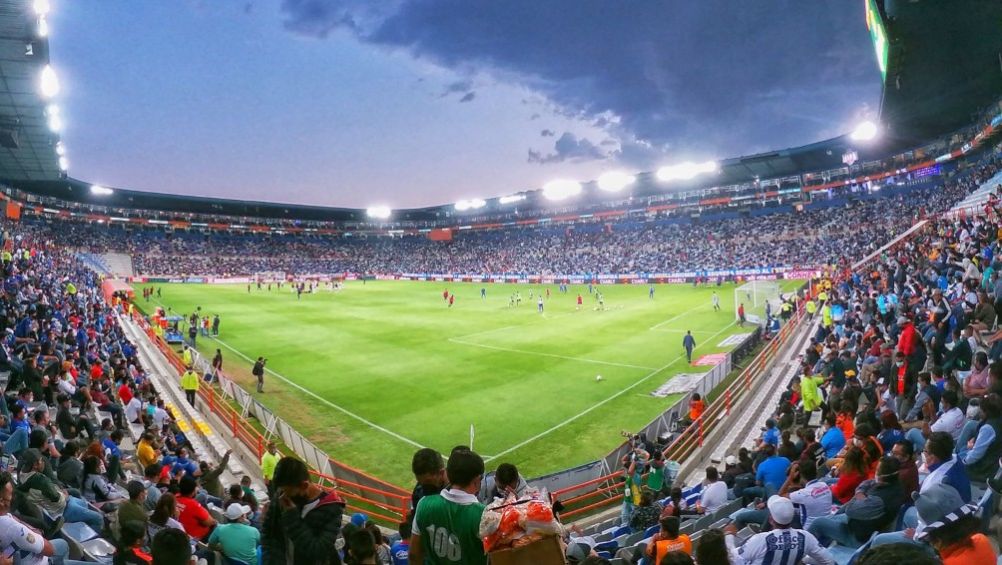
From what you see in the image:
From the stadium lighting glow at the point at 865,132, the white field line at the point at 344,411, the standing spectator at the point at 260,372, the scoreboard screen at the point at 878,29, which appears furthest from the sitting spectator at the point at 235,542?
the stadium lighting glow at the point at 865,132

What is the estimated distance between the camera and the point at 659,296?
176 feet

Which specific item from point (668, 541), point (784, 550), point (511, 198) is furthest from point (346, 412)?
point (511, 198)

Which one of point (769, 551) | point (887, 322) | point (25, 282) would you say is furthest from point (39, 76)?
point (887, 322)

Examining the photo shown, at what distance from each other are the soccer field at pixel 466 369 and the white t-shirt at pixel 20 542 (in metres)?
11.1

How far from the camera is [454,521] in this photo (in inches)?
144

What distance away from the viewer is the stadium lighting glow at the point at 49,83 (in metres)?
25.5

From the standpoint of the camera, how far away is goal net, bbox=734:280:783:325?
39.0 meters

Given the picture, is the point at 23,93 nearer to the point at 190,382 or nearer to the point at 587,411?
the point at 190,382

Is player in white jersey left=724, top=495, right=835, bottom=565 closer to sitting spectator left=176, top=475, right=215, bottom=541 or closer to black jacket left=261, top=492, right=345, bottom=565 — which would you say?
black jacket left=261, top=492, right=345, bottom=565

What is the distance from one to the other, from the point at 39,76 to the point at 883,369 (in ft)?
111

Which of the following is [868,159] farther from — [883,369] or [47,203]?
[47,203]

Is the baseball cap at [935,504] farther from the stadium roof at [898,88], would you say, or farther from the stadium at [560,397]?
the stadium roof at [898,88]

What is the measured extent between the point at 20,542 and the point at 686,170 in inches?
3370

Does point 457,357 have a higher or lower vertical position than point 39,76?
lower
